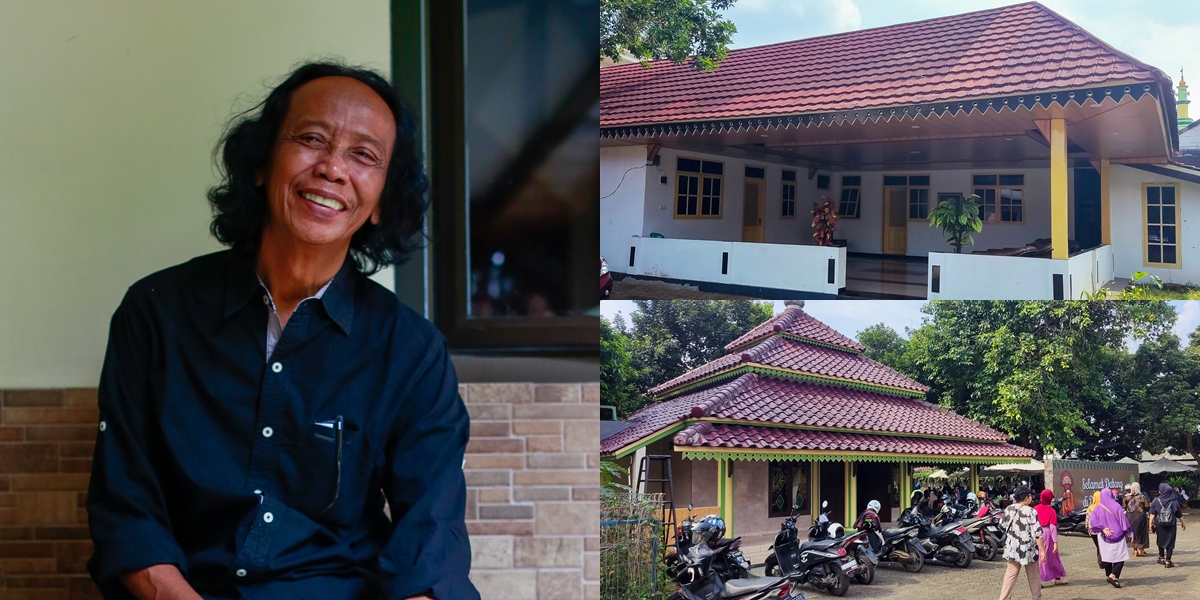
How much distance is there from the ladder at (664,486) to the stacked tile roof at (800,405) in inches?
3.0

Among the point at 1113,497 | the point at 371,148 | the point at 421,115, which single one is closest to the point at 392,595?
the point at 371,148

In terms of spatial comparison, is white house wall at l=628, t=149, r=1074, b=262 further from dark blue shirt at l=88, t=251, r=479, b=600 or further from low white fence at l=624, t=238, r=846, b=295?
dark blue shirt at l=88, t=251, r=479, b=600

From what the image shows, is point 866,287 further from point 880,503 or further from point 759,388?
point 880,503

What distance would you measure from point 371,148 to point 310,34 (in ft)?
2.19

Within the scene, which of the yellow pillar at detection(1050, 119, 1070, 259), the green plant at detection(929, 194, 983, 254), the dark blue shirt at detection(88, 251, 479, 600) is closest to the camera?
the dark blue shirt at detection(88, 251, 479, 600)

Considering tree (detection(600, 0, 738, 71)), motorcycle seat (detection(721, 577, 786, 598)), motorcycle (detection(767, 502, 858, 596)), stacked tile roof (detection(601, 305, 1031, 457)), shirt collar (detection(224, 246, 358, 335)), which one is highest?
tree (detection(600, 0, 738, 71))

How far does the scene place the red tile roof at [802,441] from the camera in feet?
8.93

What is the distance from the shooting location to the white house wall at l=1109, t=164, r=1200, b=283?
8.24 feet

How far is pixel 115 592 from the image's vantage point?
6.01 ft

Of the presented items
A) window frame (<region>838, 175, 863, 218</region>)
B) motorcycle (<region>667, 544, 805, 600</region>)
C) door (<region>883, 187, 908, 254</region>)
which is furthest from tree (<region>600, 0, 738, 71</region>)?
motorcycle (<region>667, 544, 805, 600</region>)

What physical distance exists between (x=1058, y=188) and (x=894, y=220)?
1.39ft

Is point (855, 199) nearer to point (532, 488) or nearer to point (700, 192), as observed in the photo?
point (700, 192)

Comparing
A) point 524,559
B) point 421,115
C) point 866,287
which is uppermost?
point 421,115

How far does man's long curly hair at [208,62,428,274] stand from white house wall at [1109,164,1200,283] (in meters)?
1.83
